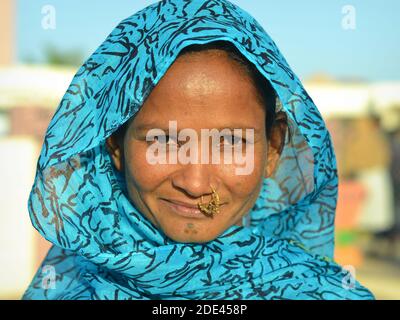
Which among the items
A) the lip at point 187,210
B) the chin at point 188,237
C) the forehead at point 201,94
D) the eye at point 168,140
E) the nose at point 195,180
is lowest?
the chin at point 188,237

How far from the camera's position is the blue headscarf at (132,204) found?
1627mm

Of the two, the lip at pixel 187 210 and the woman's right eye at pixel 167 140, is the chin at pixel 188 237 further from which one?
the woman's right eye at pixel 167 140

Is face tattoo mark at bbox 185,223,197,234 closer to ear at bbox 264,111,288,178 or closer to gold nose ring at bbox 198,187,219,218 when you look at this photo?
gold nose ring at bbox 198,187,219,218

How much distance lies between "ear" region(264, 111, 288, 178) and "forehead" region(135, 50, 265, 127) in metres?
0.23

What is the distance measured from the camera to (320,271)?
1889 mm

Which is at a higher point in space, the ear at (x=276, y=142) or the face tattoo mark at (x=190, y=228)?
the ear at (x=276, y=142)

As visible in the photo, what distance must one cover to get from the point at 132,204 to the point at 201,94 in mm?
419

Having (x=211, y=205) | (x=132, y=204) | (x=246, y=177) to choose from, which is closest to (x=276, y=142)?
(x=246, y=177)

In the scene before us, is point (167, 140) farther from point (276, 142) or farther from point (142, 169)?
point (276, 142)

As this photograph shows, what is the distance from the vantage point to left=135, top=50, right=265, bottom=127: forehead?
1.58m

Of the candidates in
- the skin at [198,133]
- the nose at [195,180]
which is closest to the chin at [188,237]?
the skin at [198,133]

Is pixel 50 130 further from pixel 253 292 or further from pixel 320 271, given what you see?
pixel 320 271

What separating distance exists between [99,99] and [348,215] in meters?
7.18

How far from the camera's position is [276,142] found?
1.88 metres
